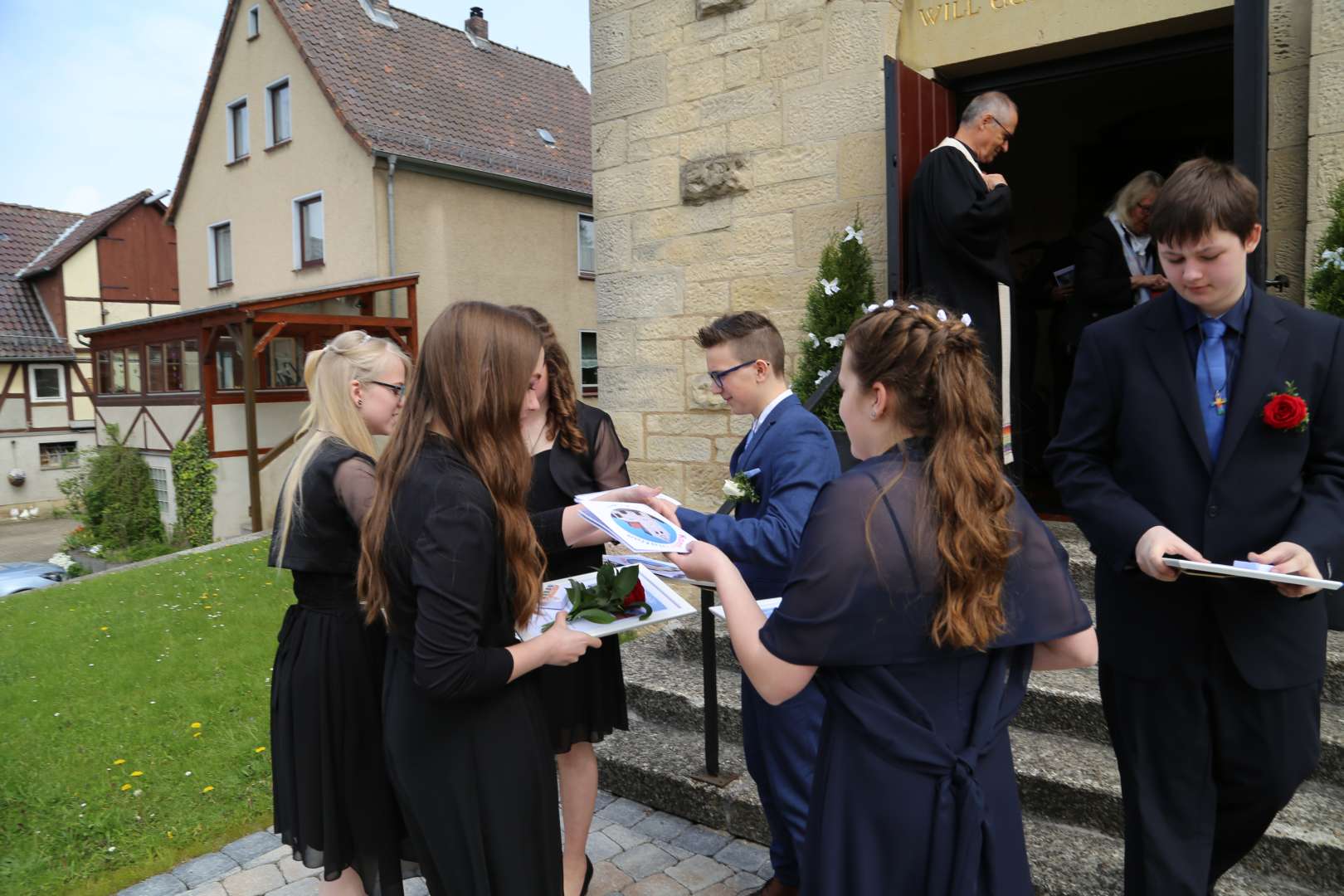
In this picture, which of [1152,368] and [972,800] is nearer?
[972,800]

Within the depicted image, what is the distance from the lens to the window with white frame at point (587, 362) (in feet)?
70.5

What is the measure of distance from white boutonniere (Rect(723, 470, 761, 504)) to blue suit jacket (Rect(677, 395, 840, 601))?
0.04 metres


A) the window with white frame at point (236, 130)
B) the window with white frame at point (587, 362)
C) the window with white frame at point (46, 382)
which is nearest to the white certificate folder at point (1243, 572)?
the window with white frame at point (587, 362)

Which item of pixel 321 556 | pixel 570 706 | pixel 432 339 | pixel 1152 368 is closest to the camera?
pixel 432 339

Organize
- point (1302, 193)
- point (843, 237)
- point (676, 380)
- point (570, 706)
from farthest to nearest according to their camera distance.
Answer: point (676, 380)
point (843, 237)
point (1302, 193)
point (570, 706)

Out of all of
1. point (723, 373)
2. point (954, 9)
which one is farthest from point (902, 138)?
point (723, 373)

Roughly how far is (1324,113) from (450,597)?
4273 millimetres

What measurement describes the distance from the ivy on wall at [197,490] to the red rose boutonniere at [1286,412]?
61.8 ft

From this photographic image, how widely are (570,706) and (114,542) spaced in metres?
19.8

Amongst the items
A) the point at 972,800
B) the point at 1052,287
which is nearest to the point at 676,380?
the point at 1052,287

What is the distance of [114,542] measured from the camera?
19109 millimetres

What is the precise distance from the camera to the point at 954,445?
5.43 ft

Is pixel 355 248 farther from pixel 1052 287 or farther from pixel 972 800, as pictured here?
pixel 972 800

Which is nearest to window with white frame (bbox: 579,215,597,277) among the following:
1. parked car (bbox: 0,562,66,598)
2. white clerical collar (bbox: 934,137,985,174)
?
parked car (bbox: 0,562,66,598)
